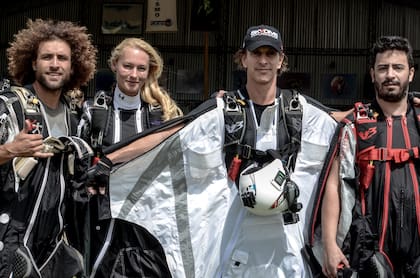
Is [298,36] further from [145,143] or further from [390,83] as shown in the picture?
[145,143]

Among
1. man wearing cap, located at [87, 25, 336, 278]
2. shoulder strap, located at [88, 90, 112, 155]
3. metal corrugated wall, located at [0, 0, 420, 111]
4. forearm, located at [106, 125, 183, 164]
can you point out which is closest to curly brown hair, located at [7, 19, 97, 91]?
shoulder strap, located at [88, 90, 112, 155]

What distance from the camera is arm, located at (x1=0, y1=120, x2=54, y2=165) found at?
3754 mm

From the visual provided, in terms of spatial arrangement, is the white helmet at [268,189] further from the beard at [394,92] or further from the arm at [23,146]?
the arm at [23,146]

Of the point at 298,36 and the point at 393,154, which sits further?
the point at 298,36

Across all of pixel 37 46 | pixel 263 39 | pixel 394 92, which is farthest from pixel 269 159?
pixel 37 46

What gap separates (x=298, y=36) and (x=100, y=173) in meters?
16.5

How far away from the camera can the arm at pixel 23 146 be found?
3.75m

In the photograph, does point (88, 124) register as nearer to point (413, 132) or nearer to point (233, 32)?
point (413, 132)

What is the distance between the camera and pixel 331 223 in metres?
4.02

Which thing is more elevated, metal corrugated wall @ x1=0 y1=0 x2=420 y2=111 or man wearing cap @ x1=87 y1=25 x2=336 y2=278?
metal corrugated wall @ x1=0 y1=0 x2=420 y2=111

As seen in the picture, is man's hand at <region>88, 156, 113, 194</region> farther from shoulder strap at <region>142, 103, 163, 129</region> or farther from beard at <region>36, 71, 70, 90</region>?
shoulder strap at <region>142, 103, 163, 129</region>

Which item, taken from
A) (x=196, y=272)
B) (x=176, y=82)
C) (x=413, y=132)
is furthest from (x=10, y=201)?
(x=176, y=82)

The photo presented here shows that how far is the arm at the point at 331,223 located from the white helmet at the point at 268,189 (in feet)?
1.09

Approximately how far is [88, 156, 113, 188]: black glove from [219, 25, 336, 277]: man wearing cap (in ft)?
2.72
